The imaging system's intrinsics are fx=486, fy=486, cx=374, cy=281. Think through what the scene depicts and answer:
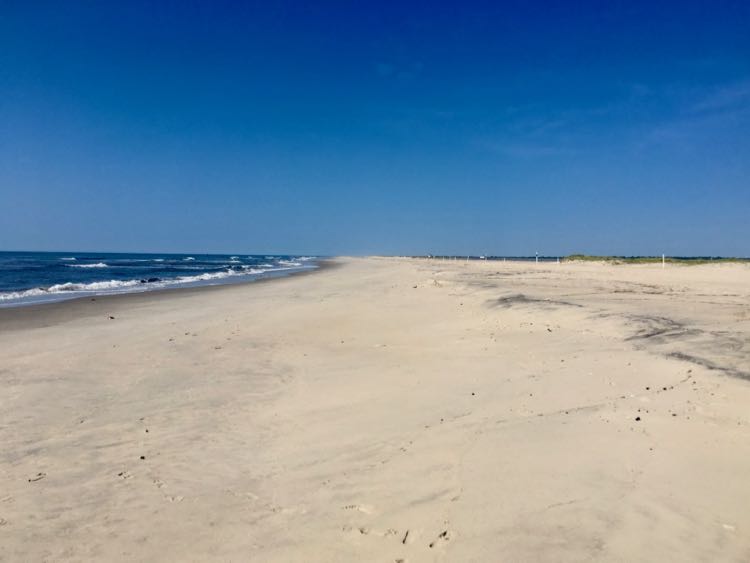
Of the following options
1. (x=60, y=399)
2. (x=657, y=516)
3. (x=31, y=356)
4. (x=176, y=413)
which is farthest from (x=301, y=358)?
(x=657, y=516)

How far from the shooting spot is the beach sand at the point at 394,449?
3246mm

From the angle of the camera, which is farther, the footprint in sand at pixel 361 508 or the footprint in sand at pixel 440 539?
the footprint in sand at pixel 361 508

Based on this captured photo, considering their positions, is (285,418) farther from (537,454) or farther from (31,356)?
(31,356)

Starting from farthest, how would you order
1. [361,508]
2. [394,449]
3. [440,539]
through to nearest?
1. [394,449]
2. [361,508]
3. [440,539]

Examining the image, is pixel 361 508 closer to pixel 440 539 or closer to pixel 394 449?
pixel 440 539

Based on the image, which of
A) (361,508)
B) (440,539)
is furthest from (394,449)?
(440,539)

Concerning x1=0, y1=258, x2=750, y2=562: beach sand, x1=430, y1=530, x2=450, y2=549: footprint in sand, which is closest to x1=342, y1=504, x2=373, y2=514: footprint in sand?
x1=0, y1=258, x2=750, y2=562: beach sand

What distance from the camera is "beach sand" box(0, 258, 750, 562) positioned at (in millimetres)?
3246

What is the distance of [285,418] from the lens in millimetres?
5781

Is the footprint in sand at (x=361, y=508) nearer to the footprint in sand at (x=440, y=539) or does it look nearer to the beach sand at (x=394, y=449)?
the beach sand at (x=394, y=449)

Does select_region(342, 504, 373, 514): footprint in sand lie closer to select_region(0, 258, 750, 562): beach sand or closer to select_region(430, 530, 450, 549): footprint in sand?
select_region(0, 258, 750, 562): beach sand

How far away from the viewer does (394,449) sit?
15.3 feet

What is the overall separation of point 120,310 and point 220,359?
9.88m

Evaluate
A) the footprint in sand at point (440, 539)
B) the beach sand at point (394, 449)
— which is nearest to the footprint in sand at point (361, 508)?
→ the beach sand at point (394, 449)
